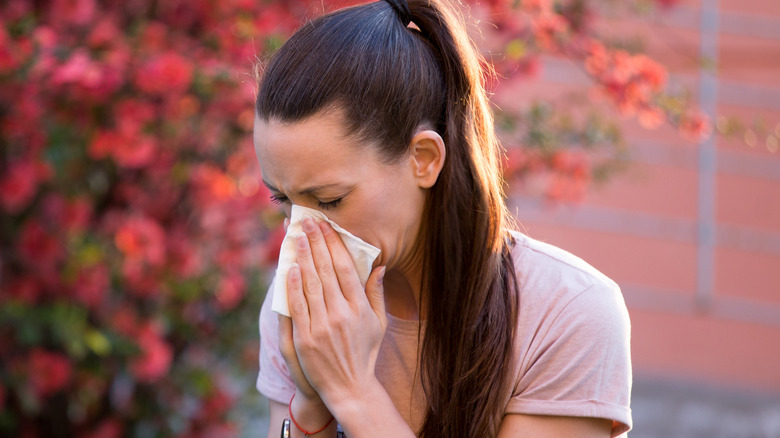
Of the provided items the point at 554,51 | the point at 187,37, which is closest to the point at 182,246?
the point at 187,37

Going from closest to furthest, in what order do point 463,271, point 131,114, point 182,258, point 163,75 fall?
point 463,271
point 163,75
point 131,114
point 182,258

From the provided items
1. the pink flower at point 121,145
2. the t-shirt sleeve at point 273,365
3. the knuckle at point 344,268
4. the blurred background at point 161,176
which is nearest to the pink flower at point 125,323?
the blurred background at point 161,176

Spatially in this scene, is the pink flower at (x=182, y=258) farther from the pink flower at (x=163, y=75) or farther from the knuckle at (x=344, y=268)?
the knuckle at (x=344, y=268)

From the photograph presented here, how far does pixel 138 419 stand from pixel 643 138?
14.7ft

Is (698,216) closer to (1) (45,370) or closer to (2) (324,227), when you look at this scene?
(1) (45,370)

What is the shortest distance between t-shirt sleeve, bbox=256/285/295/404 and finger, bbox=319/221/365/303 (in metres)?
0.33

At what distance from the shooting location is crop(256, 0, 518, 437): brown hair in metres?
1.80

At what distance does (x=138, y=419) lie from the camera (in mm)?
3609

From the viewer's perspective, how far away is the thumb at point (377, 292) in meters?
1.89

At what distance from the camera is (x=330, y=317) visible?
1.85m

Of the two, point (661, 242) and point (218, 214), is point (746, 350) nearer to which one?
point (661, 242)

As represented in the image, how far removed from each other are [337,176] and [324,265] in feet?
0.68

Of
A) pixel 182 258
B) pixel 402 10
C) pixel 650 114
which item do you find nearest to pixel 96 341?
pixel 182 258

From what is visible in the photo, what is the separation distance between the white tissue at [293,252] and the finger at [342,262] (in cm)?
1
